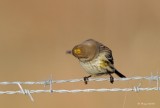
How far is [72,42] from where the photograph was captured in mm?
14508

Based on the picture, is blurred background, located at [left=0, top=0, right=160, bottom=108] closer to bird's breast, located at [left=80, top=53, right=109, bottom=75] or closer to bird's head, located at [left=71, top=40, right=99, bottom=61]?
bird's breast, located at [left=80, top=53, right=109, bottom=75]

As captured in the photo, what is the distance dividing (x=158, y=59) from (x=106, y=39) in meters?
1.71

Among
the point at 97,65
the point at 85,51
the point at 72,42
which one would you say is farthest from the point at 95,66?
the point at 72,42

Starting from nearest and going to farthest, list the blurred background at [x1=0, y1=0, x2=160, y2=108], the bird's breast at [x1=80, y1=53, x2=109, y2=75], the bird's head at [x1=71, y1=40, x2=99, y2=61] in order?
the bird's head at [x1=71, y1=40, x2=99, y2=61]
the bird's breast at [x1=80, y1=53, x2=109, y2=75]
the blurred background at [x1=0, y1=0, x2=160, y2=108]

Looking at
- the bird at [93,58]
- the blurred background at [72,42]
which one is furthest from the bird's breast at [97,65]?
the blurred background at [72,42]

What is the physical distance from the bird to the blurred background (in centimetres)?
186

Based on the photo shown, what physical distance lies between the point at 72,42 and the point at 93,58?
5928 millimetres

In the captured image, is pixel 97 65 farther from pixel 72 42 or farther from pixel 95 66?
pixel 72 42

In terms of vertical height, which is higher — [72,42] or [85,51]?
[72,42]

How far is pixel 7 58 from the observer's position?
1373 centimetres

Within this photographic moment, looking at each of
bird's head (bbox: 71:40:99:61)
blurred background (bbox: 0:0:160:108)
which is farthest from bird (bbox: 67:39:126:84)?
blurred background (bbox: 0:0:160:108)

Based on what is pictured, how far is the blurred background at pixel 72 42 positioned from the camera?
38.9 feet

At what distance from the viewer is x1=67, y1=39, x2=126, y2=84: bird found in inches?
329

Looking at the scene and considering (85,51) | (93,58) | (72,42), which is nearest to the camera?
(85,51)
